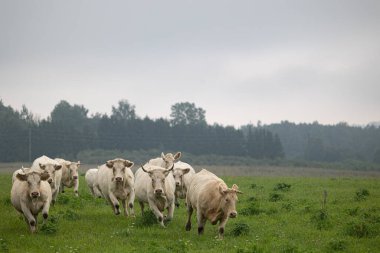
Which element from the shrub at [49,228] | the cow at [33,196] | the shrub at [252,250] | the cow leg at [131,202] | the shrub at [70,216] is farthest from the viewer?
the cow leg at [131,202]

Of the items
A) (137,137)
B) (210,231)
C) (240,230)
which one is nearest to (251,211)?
(210,231)

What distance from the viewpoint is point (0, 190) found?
29812mm

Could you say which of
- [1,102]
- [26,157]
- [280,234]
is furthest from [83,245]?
[1,102]

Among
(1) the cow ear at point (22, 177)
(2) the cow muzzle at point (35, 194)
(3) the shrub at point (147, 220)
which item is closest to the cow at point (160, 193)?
(3) the shrub at point (147, 220)

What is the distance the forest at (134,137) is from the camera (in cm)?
10475

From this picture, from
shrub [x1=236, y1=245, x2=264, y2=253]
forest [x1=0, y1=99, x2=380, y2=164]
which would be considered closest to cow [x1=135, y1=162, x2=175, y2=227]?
shrub [x1=236, y1=245, x2=264, y2=253]

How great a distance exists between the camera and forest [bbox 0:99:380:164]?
344 feet

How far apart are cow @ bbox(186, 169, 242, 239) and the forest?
8107cm

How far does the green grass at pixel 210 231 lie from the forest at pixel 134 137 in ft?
254

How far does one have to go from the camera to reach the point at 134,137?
406 feet

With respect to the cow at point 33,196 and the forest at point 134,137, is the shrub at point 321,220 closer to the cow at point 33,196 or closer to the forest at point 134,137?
the cow at point 33,196

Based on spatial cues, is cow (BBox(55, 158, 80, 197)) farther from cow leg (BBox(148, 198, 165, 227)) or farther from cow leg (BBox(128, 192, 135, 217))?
cow leg (BBox(148, 198, 165, 227))

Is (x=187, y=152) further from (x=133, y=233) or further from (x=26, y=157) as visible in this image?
(x=133, y=233)

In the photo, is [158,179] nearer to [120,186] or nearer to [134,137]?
[120,186]
